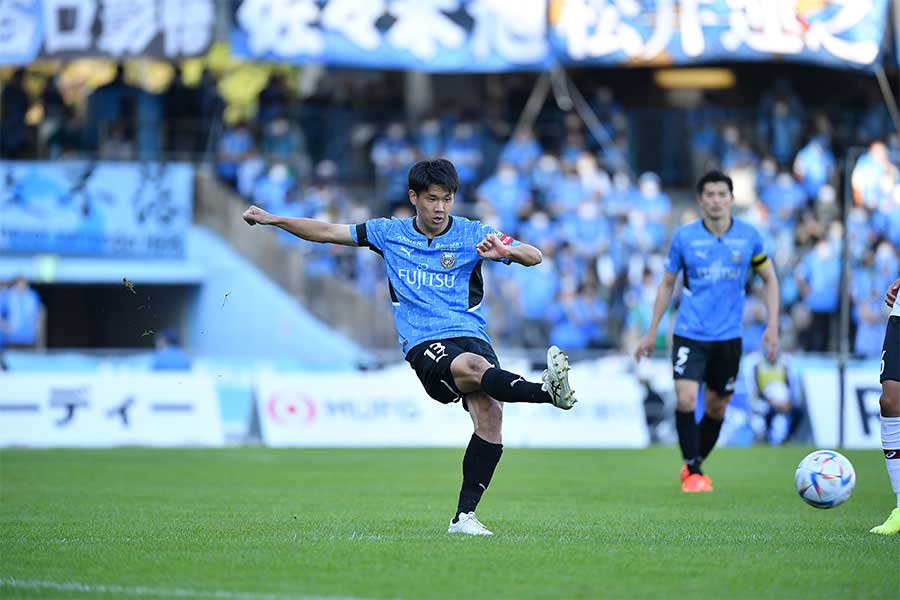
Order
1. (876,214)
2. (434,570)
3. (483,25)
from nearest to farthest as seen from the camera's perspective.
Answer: (434,570) → (876,214) → (483,25)

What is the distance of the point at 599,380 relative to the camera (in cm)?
2241

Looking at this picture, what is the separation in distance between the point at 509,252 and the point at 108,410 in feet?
45.5

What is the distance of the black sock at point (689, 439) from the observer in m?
13.8

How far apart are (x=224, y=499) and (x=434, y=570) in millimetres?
5239

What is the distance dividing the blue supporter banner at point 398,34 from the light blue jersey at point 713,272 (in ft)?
40.6

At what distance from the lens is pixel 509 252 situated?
8836 mm

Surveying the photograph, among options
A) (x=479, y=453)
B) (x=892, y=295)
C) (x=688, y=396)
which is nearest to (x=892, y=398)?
(x=892, y=295)

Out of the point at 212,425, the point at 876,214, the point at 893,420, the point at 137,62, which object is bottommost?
the point at 212,425

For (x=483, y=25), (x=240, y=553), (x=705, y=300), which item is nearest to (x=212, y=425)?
(x=483, y=25)

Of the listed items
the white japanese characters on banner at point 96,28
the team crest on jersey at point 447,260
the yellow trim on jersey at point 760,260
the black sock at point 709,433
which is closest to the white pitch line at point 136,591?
the team crest on jersey at point 447,260

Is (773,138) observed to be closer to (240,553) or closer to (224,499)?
(224,499)

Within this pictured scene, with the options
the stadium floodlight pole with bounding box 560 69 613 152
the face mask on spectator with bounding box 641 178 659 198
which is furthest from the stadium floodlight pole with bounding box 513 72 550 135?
the face mask on spectator with bounding box 641 178 659 198

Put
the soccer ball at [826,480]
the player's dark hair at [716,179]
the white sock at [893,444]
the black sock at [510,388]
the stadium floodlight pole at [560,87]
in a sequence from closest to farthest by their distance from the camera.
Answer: the black sock at [510,388]
the white sock at [893,444]
the soccer ball at [826,480]
the player's dark hair at [716,179]
the stadium floodlight pole at [560,87]

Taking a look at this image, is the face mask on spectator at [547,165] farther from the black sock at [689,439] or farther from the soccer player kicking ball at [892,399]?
the soccer player kicking ball at [892,399]
